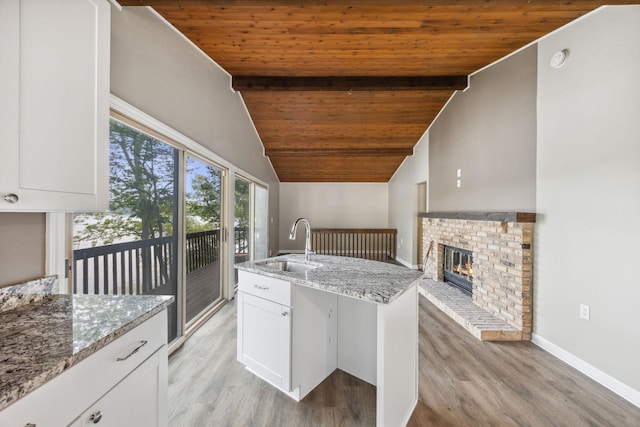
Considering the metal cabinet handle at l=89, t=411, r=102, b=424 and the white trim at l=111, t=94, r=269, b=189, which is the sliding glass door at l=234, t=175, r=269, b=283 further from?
the metal cabinet handle at l=89, t=411, r=102, b=424

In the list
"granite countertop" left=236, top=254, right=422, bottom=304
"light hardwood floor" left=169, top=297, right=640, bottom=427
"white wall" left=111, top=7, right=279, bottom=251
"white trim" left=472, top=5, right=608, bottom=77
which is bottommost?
"light hardwood floor" left=169, top=297, right=640, bottom=427

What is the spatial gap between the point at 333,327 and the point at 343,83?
3078 mm

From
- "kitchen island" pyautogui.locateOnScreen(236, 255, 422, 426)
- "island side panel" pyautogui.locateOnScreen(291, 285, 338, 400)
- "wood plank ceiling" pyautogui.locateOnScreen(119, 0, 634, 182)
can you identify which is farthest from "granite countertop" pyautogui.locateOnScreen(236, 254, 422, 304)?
"wood plank ceiling" pyautogui.locateOnScreen(119, 0, 634, 182)

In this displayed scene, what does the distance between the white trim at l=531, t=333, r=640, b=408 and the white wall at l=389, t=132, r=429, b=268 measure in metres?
3.01

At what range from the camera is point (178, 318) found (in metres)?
2.24

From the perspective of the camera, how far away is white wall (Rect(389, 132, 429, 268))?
4.86m

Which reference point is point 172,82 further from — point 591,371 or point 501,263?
point 591,371

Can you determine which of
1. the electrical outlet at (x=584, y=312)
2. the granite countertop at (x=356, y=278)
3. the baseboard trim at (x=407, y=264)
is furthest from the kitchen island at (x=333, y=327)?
the baseboard trim at (x=407, y=264)

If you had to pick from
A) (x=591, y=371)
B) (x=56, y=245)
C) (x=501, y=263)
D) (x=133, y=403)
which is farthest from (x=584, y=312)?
(x=56, y=245)

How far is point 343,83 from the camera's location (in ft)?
10.9

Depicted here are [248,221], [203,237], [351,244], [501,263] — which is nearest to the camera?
[501,263]

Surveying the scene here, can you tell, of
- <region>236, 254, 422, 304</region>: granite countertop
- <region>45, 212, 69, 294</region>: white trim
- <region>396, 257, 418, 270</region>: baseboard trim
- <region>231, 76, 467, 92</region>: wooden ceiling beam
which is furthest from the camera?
<region>396, 257, 418, 270</region>: baseboard trim

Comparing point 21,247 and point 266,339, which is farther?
point 266,339

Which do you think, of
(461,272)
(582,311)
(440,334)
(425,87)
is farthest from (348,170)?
(582,311)
